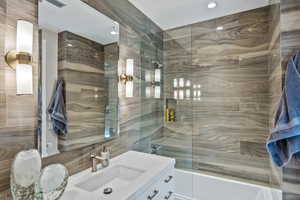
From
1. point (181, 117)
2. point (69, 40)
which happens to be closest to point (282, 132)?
point (181, 117)

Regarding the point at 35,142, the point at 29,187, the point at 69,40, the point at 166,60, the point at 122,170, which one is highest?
the point at 166,60

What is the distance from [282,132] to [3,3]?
75.2 inches

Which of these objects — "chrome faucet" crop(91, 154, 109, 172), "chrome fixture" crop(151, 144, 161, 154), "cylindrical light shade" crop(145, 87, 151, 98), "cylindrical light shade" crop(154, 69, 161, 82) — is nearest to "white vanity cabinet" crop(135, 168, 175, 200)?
"chrome faucet" crop(91, 154, 109, 172)

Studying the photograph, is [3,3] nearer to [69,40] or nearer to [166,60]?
[69,40]

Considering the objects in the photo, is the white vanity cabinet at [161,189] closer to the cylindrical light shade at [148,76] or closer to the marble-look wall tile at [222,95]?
the marble-look wall tile at [222,95]

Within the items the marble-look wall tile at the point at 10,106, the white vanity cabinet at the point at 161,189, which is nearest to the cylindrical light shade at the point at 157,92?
the white vanity cabinet at the point at 161,189

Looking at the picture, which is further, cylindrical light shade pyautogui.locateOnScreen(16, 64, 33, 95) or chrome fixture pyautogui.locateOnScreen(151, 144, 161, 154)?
chrome fixture pyautogui.locateOnScreen(151, 144, 161, 154)

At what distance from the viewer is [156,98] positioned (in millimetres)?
2627

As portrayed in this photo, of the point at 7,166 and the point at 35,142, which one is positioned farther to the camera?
the point at 35,142

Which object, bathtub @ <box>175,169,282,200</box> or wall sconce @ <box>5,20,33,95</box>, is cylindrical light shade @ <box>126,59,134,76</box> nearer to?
wall sconce @ <box>5,20,33,95</box>

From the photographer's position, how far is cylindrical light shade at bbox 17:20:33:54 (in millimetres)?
936

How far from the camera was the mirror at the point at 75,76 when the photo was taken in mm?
1136

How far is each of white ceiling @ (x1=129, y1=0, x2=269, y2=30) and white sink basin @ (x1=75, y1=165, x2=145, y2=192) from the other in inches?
72.3

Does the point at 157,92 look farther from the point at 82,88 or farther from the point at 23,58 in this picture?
the point at 23,58
